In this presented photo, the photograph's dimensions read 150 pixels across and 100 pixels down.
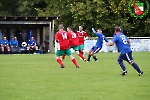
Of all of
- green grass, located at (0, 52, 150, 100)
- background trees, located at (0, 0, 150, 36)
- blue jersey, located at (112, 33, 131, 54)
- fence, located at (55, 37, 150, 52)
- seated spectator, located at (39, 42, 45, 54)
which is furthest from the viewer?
background trees, located at (0, 0, 150, 36)

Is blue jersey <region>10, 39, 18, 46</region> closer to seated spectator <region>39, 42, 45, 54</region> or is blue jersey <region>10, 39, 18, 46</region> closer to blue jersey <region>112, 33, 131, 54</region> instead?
seated spectator <region>39, 42, 45, 54</region>

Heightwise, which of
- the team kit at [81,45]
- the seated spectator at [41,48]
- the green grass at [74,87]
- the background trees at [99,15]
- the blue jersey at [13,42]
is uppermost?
the background trees at [99,15]

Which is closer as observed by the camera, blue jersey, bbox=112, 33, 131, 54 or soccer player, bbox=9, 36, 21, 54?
blue jersey, bbox=112, 33, 131, 54

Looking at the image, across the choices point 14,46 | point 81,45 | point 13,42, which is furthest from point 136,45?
point 81,45

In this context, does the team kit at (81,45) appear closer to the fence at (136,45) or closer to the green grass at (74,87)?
the green grass at (74,87)

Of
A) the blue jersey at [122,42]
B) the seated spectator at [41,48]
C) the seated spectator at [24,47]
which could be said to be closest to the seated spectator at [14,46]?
the seated spectator at [24,47]

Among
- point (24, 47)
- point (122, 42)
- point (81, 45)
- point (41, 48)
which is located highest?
point (122, 42)

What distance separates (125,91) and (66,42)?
28.8 feet

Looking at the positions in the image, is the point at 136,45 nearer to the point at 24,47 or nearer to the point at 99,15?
the point at 24,47

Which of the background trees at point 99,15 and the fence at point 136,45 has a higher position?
the background trees at point 99,15

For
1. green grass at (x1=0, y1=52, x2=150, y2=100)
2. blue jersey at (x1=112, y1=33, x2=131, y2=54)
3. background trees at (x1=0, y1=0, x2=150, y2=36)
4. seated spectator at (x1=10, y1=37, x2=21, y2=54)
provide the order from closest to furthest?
1. green grass at (x1=0, y1=52, x2=150, y2=100)
2. blue jersey at (x1=112, y1=33, x2=131, y2=54)
3. seated spectator at (x1=10, y1=37, x2=21, y2=54)
4. background trees at (x1=0, y1=0, x2=150, y2=36)

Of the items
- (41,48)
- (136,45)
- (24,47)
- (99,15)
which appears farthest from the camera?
(99,15)

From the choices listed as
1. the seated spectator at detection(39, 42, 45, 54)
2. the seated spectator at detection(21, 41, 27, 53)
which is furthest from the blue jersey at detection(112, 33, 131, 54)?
the seated spectator at detection(21, 41, 27, 53)

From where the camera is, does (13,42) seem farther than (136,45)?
No
